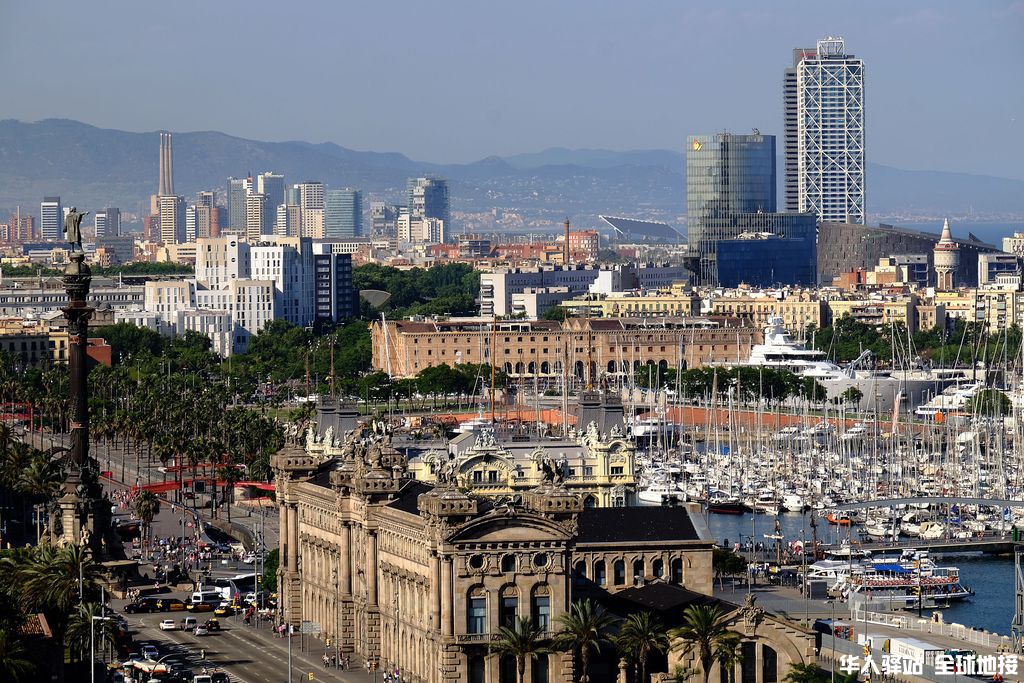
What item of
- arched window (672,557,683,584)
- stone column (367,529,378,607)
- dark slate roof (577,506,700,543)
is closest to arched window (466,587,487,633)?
dark slate roof (577,506,700,543)

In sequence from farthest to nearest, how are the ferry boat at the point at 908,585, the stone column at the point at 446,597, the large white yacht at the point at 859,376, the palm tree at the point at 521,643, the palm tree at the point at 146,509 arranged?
1. the large white yacht at the point at 859,376
2. the palm tree at the point at 146,509
3. the ferry boat at the point at 908,585
4. the stone column at the point at 446,597
5. the palm tree at the point at 521,643

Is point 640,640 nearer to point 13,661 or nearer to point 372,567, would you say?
point 372,567

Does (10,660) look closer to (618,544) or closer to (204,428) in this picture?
(618,544)

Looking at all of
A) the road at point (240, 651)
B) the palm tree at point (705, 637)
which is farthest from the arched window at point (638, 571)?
the road at point (240, 651)

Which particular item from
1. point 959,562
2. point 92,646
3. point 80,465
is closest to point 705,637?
point 92,646

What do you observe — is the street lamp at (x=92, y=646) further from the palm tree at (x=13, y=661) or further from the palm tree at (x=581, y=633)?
the palm tree at (x=581, y=633)

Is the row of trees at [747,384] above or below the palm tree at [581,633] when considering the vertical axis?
above
